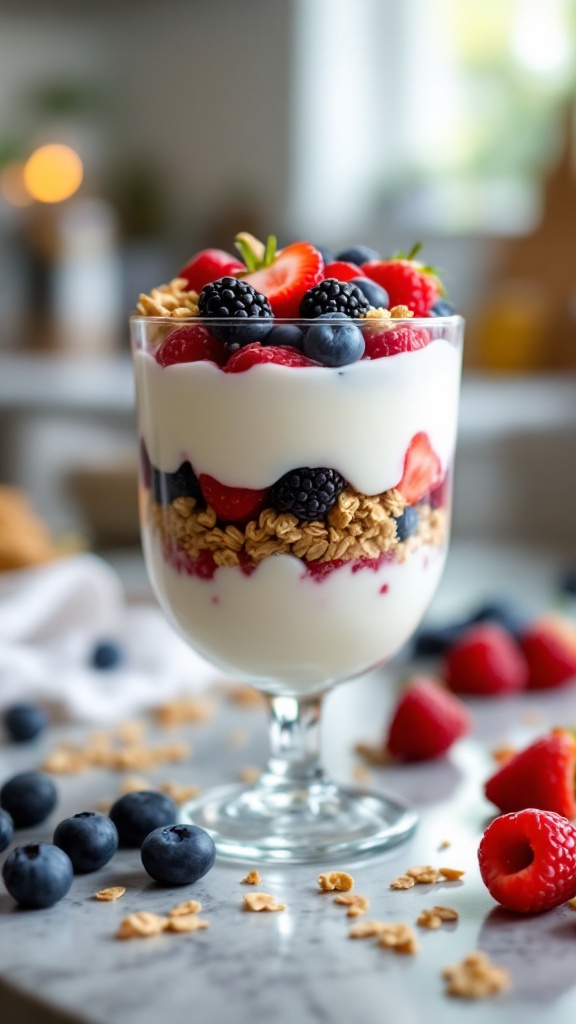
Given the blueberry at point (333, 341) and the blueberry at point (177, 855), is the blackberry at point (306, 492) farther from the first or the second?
the blueberry at point (177, 855)

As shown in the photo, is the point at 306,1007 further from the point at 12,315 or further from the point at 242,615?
the point at 12,315

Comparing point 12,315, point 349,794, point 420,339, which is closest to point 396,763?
point 349,794

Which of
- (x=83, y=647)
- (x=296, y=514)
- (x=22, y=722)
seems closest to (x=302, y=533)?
(x=296, y=514)

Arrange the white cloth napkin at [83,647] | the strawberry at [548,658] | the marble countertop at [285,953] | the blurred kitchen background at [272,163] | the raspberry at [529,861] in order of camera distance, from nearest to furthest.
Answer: the marble countertop at [285,953]
the raspberry at [529,861]
the white cloth napkin at [83,647]
the strawberry at [548,658]
the blurred kitchen background at [272,163]

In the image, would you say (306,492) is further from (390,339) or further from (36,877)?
(36,877)

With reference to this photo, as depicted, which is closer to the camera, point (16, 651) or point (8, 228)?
point (16, 651)

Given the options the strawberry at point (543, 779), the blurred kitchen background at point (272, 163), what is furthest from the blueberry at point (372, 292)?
the blurred kitchen background at point (272, 163)
